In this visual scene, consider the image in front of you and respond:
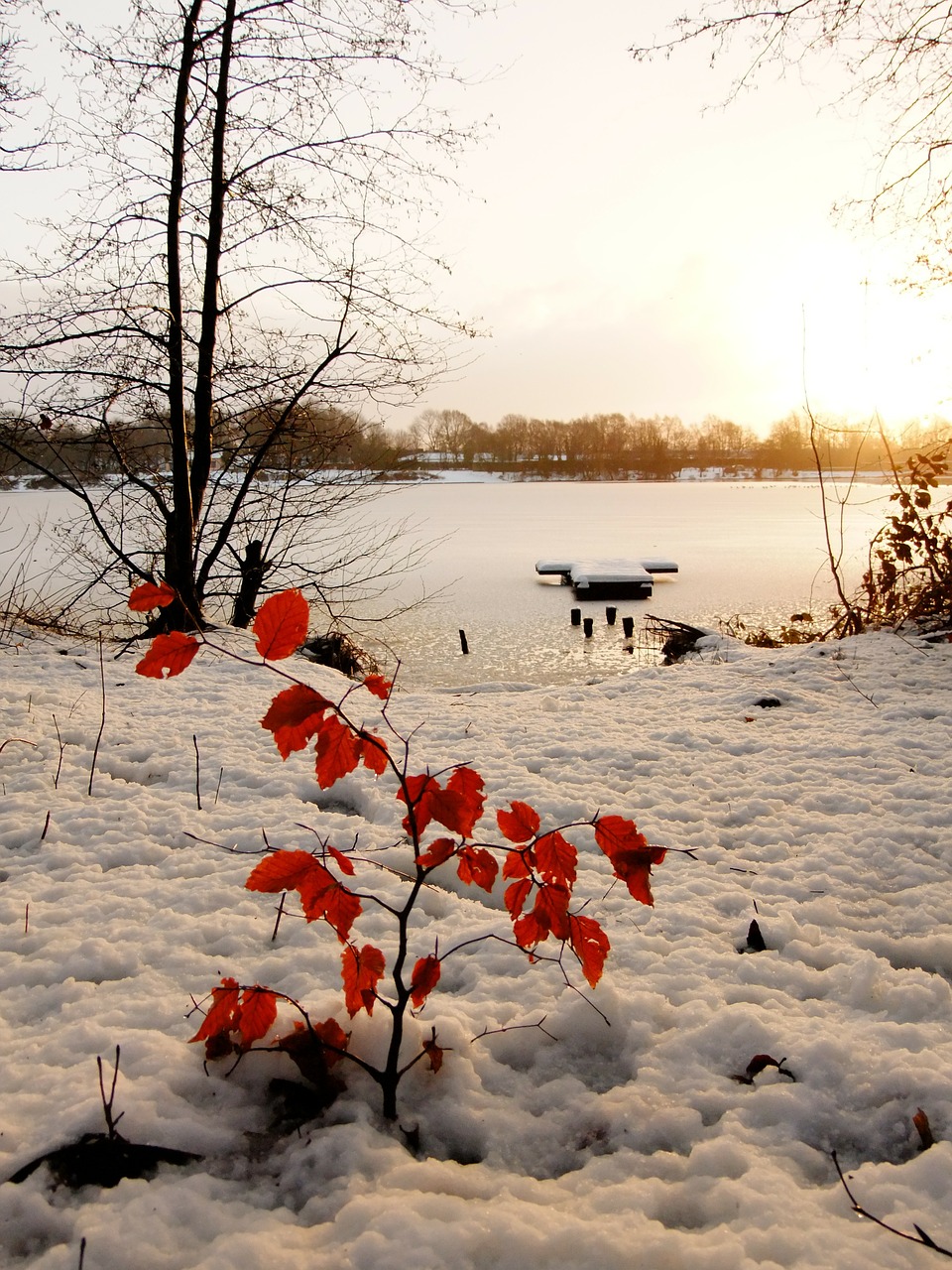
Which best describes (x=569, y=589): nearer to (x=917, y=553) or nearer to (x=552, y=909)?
(x=917, y=553)

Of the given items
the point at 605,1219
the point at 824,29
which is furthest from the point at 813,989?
the point at 824,29

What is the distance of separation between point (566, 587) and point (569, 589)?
0.60ft

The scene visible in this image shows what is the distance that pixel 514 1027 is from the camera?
161 cm

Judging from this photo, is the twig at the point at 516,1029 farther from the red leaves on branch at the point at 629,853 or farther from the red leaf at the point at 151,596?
the red leaf at the point at 151,596

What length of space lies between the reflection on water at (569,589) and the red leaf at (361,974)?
516 centimetres

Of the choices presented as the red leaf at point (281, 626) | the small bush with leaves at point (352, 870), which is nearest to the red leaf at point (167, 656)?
the small bush with leaves at point (352, 870)

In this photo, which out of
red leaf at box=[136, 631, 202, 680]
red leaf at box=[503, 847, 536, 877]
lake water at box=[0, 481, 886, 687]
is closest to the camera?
red leaf at box=[136, 631, 202, 680]

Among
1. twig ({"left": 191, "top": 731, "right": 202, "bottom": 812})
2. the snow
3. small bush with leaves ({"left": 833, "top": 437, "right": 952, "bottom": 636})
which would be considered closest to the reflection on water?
small bush with leaves ({"left": 833, "top": 437, "right": 952, "bottom": 636})

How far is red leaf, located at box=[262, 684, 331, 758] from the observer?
3.83 feet

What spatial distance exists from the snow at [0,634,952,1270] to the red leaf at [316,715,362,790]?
65 centimetres

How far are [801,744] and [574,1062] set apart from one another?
8.23ft

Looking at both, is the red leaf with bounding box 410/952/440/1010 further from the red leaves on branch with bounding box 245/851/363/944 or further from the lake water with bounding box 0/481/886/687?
the lake water with bounding box 0/481/886/687

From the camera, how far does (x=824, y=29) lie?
5152 mm

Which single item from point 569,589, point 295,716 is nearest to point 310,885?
point 295,716
